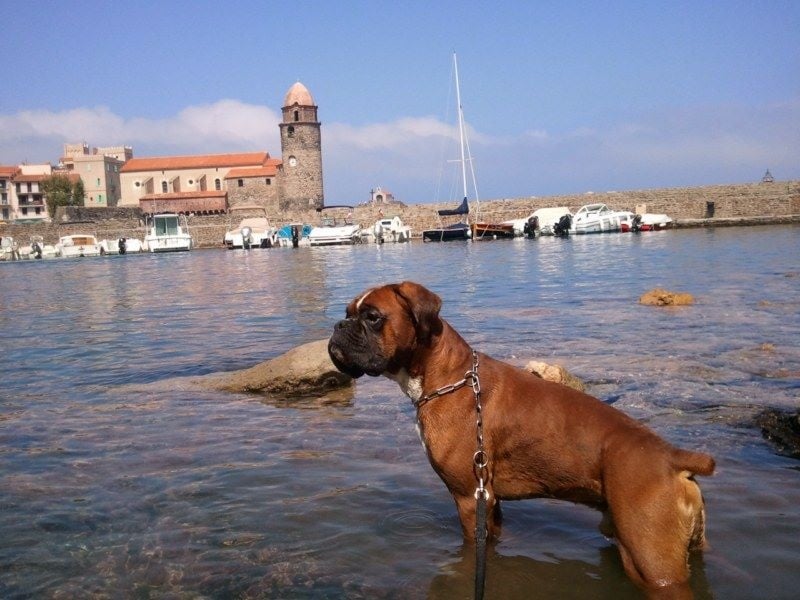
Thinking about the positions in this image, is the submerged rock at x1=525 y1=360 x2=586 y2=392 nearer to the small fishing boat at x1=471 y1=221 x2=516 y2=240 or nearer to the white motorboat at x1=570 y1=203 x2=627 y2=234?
the white motorboat at x1=570 y1=203 x2=627 y2=234

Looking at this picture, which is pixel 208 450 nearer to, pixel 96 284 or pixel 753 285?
pixel 753 285

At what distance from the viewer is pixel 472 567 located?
3.72 metres

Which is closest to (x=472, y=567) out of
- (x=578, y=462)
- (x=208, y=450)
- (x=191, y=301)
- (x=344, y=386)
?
(x=578, y=462)

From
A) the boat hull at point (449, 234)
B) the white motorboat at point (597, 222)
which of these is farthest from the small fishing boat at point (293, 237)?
the white motorboat at point (597, 222)

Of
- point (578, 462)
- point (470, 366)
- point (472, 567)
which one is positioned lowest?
point (472, 567)

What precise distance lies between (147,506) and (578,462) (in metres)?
2.75

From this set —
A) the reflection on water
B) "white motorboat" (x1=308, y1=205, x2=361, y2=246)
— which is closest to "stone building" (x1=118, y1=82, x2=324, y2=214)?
"white motorboat" (x1=308, y1=205, x2=361, y2=246)

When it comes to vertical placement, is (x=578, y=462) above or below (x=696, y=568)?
above

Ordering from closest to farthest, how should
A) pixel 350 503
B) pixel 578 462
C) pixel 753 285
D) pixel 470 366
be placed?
pixel 578 462 < pixel 470 366 < pixel 350 503 < pixel 753 285

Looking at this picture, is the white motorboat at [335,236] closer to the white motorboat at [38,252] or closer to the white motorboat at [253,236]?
the white motorboat at [253,236]

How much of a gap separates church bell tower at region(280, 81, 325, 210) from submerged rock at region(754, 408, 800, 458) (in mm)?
88964

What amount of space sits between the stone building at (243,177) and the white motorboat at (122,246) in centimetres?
2665

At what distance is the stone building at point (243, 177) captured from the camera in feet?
306

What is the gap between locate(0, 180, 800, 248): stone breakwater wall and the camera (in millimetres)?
64500
